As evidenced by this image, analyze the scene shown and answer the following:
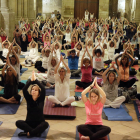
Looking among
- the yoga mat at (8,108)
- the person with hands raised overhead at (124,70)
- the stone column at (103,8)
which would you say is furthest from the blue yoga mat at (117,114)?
the stone column at (103,8)

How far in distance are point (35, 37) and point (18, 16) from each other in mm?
9501

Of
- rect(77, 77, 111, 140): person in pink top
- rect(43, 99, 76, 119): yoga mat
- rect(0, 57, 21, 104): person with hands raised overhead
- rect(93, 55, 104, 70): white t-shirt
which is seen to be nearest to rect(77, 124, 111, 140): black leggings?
rect(77, 77, 111, 140): person in pink top

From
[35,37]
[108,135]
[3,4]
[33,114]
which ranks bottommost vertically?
[108,135]

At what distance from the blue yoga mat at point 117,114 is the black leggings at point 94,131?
47.8 inches

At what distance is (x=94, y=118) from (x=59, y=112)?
4.43 ft

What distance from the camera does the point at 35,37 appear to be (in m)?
16.3

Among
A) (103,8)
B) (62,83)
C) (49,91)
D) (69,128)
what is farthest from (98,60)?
(103,8)

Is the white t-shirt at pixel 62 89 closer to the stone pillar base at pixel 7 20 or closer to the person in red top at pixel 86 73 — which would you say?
the person in red top at pixel 86 73

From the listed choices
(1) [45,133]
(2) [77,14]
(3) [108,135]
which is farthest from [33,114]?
(2) [77,14]

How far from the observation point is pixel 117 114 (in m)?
6.71

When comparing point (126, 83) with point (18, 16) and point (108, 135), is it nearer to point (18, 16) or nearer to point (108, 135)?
point (108, 135)

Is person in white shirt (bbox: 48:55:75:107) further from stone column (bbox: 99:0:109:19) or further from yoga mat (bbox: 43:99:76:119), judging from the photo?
stone column (bbox: 99:0:109:19)

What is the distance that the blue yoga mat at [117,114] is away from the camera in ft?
21.4

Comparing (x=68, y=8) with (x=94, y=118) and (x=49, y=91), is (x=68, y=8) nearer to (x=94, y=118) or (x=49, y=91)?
(x=49, y=91)
